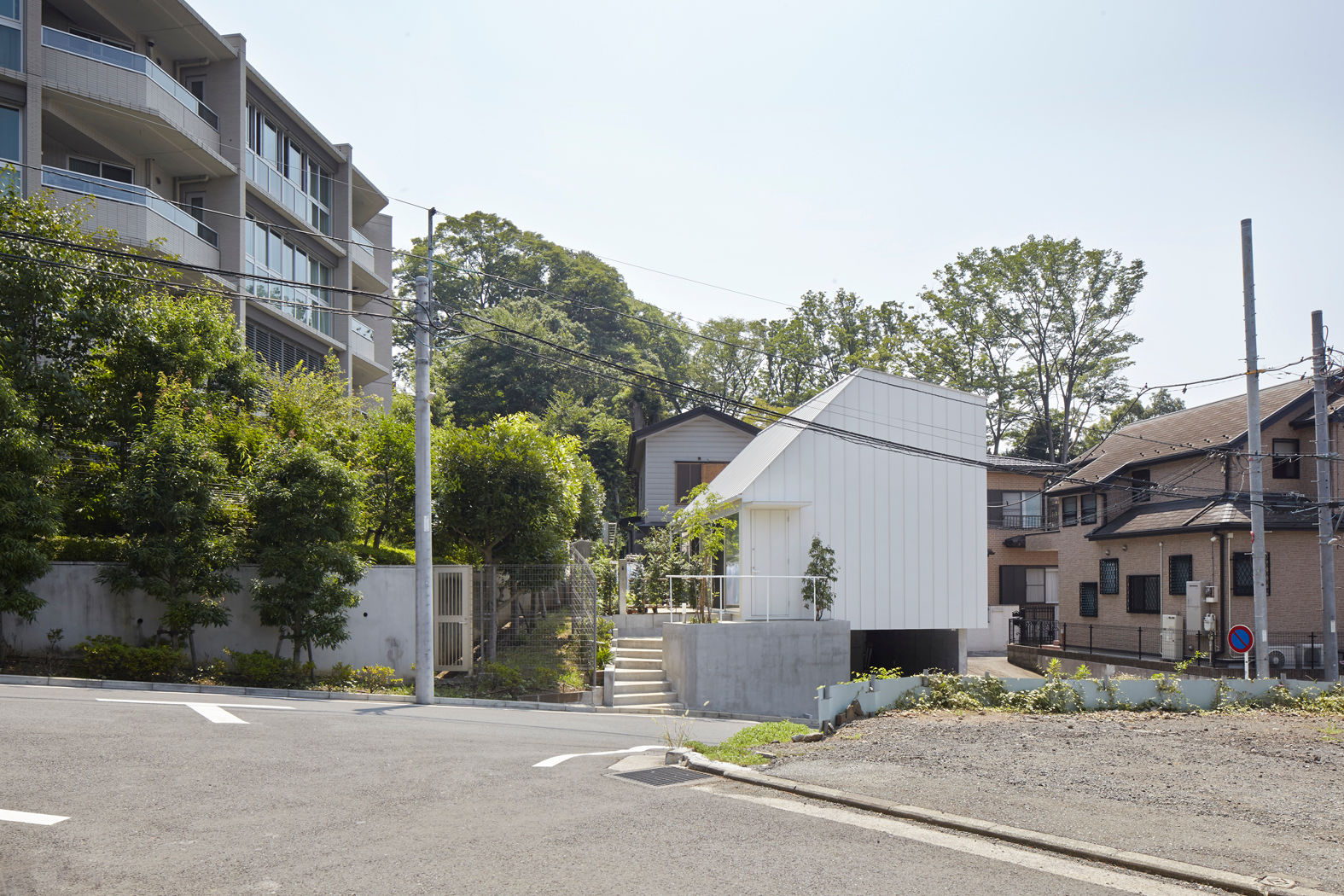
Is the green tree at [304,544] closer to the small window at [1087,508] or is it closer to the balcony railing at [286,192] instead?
the balcony railing at [286,192]

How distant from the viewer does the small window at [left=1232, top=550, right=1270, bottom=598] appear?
82.9 ft

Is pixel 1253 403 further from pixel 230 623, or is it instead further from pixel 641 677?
pixel 230 623

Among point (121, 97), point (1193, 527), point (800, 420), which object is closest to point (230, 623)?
point (800, 420)

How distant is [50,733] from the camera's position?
932 centimetres

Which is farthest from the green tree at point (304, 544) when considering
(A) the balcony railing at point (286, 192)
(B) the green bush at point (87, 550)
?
(A) the balcony railing at point (286, 192)

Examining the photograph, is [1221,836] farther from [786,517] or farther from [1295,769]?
[786,517]

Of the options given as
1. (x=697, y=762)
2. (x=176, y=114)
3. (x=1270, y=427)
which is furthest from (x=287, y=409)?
(x=1270, y=427)

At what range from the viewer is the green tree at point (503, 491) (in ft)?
61.2

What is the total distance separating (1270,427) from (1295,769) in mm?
21148

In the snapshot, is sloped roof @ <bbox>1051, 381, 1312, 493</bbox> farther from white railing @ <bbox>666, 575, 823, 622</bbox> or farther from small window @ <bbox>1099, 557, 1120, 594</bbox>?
white railing @ <bbox>666, 575, 823, 622</bbox>

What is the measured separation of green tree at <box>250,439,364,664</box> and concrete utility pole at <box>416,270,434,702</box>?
1.42 metres

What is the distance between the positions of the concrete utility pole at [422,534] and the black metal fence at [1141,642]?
53.9 ft

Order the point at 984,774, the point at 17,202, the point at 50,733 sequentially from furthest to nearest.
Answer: the point at 17,202, the point at 50,733, the point at 984,774

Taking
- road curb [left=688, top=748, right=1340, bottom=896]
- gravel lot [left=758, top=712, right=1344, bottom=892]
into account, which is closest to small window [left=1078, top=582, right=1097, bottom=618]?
gravel lot [left=758, top=712, right=1344, bottom=892]
